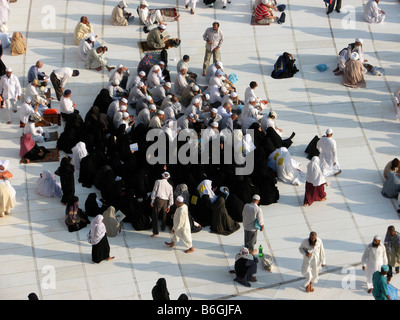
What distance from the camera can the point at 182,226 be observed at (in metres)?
25.2

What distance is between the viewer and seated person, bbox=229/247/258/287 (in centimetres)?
2433

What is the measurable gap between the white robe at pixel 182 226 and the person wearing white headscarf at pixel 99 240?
6.22ft

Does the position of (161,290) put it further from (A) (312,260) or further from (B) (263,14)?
(B) (263,14)

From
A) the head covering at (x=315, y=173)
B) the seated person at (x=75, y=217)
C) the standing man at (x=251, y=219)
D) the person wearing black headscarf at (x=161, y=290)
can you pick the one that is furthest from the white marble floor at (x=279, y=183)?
the person wearing black headscarf at (x=161, y=290)

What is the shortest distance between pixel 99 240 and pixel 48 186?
10.7 feet

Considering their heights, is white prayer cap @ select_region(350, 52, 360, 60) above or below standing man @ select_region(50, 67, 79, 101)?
above

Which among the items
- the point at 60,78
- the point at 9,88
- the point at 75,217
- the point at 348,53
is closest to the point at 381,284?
the point at 75,217

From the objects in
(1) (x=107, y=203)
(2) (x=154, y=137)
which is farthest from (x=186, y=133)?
(1) (x=107, y=203)

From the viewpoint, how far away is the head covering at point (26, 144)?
28.3 m

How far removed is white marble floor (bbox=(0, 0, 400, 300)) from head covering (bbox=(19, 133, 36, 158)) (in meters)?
0.43

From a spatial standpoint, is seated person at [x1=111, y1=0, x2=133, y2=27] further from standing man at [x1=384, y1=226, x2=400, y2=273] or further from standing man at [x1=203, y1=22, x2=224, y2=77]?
standing man at [x1=384, y1=226, x2=400, y2=273]

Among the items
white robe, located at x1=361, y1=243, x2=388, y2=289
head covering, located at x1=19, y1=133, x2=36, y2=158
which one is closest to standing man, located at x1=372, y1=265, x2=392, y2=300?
white robe, located at x1=361, y1=243, x2=388, y2=289

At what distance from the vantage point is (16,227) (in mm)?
26469

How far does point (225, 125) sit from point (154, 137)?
2334 mm
